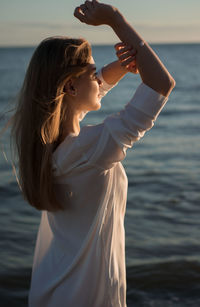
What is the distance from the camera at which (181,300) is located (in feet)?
15.3

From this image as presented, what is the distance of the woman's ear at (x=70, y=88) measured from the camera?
221 cm

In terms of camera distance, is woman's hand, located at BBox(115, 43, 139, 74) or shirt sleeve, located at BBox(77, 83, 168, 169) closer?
shirt sleeve, located at BBox(77, 83, 168, 169)

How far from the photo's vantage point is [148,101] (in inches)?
76.9

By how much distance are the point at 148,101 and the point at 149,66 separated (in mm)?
152

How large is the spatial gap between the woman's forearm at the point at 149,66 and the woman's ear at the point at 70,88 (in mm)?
326

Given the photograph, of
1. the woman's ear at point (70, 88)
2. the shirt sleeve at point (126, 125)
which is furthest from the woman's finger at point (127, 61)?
the woman's ear at point (70, 88)

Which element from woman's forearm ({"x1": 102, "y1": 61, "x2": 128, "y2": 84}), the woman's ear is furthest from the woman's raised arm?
woman's forearm ({"x1": 102, "y1": 61, "x2": 128, "y2": 84})

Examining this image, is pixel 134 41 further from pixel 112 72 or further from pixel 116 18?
pixel 112 72

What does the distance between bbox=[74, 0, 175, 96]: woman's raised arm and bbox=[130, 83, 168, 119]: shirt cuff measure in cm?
3

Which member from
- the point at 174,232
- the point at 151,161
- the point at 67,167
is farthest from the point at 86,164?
the point at 151,161

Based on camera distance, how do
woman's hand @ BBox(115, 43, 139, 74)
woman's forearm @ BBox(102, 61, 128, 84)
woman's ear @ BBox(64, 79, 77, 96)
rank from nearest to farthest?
woman's hand @ BBox(115, 43, 139, 74), woman's ear @ BBox(64, 79, 77, 96), woman's forearm @ BBox(102, 61, 128, 84)

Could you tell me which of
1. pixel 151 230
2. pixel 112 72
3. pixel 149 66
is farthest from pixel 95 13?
pixel 151 230

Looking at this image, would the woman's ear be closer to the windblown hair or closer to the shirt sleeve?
the windblown hair

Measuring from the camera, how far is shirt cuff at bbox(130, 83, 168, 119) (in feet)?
6.40
